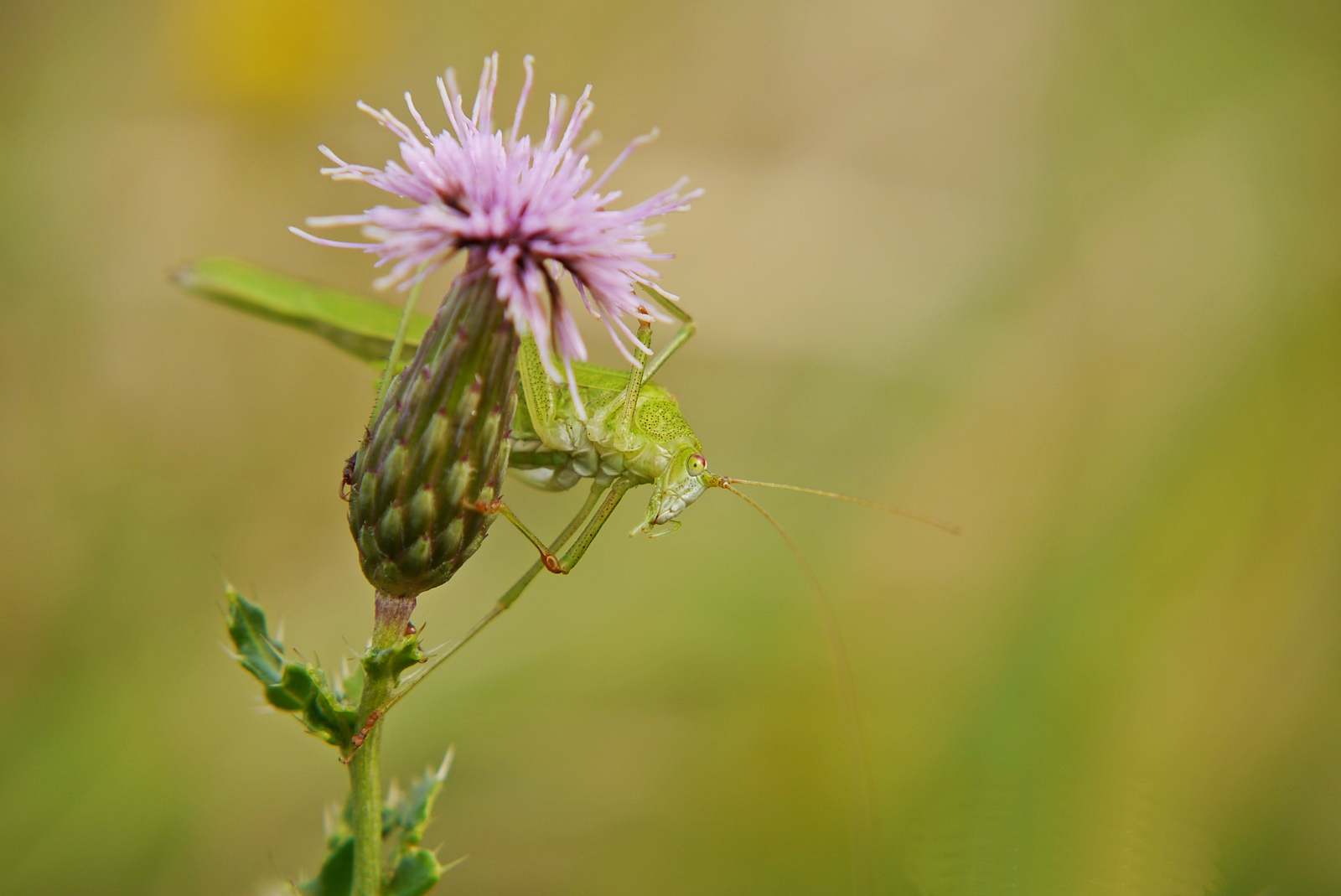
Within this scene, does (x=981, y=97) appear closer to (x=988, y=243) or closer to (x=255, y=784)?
(x=988, y=243)

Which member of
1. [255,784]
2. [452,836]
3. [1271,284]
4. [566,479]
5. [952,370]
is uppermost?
[1271,284]

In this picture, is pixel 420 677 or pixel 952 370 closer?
pixel 420 677

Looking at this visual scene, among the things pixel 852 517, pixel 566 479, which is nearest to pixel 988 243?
pixel 852 517

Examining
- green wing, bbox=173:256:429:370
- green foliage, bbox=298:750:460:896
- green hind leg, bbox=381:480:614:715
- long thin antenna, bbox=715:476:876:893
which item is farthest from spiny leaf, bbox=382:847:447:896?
long thin antenna, bbox=715:476:876:893

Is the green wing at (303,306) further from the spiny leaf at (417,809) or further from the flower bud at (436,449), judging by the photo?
the spiny leaf at (417,809)

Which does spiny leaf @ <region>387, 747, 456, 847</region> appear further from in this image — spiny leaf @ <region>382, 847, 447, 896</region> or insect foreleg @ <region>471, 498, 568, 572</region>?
insect foreleg @ <region>471, 498, 568, 572</region>

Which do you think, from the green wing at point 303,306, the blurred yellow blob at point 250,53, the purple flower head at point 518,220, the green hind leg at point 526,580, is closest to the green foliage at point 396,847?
the green hind leg at point 526,580

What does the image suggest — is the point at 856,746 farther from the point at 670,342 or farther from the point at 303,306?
the point at 303,306
